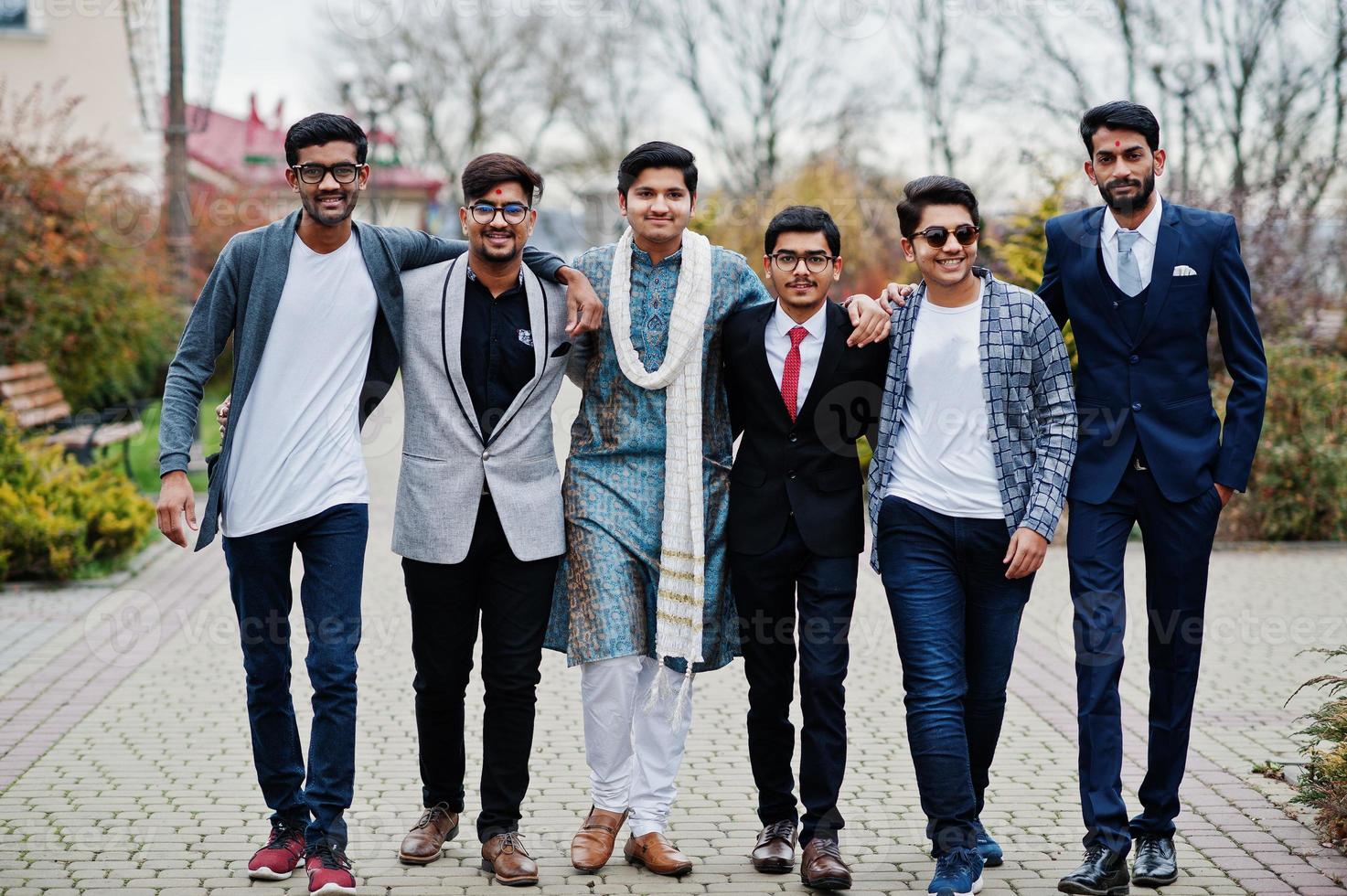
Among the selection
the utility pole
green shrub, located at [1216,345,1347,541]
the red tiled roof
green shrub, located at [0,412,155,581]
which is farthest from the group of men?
the red tiled roof

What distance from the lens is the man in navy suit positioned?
4254mm

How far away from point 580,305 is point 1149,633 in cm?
196

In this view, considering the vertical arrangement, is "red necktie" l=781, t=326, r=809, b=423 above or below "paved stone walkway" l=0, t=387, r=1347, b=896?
above

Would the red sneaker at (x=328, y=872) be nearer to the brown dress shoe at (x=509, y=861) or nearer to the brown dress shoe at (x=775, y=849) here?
the brown dress shoe at (x=509, y=861)

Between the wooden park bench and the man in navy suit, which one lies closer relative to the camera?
the man in navy suit

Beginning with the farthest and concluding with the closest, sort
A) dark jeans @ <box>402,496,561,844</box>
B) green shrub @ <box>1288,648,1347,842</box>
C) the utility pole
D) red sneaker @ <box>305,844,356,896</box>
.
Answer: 1. the utility pole
2. green shrub @ <box>1288,648,1347,842</box>
3. dark jeans @ <box>402,496,561,844</box>
4. red sneaker @ <box>305,844,356,896</box>

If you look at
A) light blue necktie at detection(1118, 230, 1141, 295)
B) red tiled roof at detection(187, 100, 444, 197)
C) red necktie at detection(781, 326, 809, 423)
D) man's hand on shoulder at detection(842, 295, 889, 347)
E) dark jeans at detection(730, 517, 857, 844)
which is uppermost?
red tiled roof at detection(187, 100, 444, 197)

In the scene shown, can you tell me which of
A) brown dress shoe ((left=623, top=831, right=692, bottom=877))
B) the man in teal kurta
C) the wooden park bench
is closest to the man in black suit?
the man in teal kurta

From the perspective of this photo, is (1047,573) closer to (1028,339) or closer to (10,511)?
(1028,339)

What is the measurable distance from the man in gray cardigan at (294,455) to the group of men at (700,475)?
0.01 meters

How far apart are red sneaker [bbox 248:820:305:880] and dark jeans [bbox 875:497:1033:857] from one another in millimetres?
1833

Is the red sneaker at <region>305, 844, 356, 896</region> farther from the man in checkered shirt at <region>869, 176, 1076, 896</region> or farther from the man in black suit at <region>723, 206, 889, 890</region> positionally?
the man in checkered shirt at <region>869, 176, 1076, 896</region>

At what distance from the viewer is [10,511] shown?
28.3 feet

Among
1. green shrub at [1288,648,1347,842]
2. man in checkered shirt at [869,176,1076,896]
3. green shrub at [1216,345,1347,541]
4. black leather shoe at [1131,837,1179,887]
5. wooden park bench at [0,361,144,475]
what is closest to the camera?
man in checkered shirt at [869,176,1076,896]
